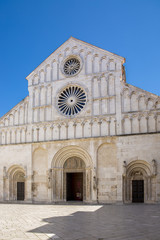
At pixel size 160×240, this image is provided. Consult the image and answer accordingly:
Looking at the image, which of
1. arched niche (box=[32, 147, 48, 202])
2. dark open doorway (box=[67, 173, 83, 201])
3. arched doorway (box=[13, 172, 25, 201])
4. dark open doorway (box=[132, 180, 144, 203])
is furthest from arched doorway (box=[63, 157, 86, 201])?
arched doorway (box=[13, 172, 25, 201])

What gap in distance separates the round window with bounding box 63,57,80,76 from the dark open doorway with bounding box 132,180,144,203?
39.1 feet

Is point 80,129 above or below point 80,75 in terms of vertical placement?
below

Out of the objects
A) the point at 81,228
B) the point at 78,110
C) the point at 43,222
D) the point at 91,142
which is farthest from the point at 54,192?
the point at 81,228

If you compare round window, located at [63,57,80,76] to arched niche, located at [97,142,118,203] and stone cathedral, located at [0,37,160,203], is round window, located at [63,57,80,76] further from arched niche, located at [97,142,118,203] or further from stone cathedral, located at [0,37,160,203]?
arched niche, located at [97,142,118,203]

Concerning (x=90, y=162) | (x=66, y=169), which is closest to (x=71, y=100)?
(x=90, y=162)

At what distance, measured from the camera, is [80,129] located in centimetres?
2617

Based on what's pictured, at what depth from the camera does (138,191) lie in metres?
23.9

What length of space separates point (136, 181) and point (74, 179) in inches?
267

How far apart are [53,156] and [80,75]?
320 inches

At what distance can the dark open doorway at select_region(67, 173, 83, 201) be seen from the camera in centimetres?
2748

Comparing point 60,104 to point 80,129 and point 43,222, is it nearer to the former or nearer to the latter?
point 80,129

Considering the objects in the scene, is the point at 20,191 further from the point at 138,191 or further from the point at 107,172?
the point at 138,191

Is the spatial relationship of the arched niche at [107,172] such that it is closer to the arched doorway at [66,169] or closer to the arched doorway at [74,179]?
the arched doorway at [66,169]

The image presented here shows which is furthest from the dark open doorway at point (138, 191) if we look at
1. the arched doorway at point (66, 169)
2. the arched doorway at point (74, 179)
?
the arched doorway at point (74, 179)
